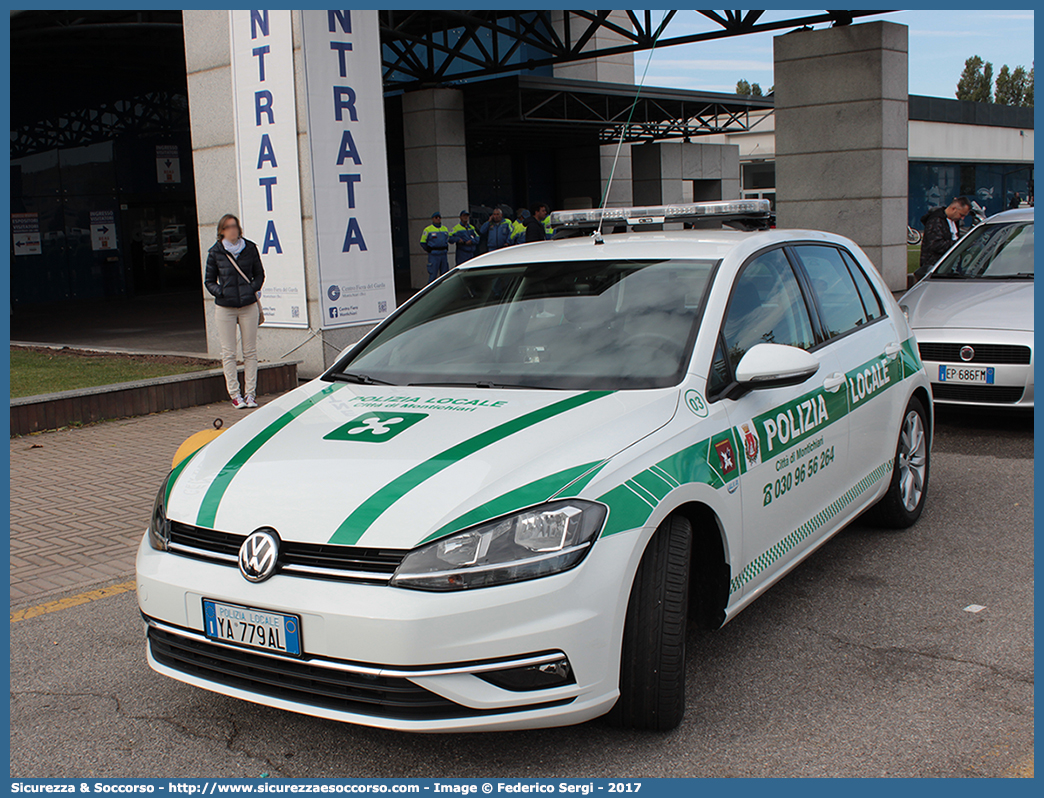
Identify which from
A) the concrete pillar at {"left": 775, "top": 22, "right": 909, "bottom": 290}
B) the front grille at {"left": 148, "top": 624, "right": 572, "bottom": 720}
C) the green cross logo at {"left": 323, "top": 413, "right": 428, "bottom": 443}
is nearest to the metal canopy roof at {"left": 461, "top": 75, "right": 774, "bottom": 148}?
the concrete pillar at {"left": 775, "top": 22, "right": 909, "bottom": 290}

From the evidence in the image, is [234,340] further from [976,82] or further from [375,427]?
[976,82]

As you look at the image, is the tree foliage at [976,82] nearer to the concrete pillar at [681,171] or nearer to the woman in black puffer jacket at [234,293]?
the concrete pillar at [681,171]

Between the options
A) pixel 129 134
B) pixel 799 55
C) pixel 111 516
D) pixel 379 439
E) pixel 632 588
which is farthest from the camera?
pixel 129 134

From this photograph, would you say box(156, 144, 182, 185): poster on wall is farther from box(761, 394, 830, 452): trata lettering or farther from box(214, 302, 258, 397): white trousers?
box(761, 394, 830, 452): trata lettering

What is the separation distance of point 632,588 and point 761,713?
0.78 meters

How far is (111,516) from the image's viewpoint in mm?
6363

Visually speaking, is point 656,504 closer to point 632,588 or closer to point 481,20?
point 632,588

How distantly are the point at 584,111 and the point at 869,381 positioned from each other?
1068 inches

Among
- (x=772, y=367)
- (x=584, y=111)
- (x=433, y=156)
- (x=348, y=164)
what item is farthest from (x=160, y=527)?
(x=584, y=111)

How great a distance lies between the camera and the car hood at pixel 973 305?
25.9 feet

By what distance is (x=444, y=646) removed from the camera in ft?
9.55

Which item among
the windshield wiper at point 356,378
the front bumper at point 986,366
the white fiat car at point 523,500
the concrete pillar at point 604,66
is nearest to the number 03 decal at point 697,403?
the white fiat car at point 523,500

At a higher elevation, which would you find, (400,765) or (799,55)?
(799,55)

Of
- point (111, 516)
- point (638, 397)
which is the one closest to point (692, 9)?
point (111, 516)
